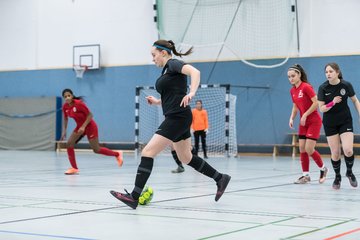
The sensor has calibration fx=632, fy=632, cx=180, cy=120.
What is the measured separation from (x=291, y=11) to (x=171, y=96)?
16566mm

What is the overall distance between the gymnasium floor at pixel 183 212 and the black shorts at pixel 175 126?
83 centimetres

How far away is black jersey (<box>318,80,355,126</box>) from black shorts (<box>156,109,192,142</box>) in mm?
3218

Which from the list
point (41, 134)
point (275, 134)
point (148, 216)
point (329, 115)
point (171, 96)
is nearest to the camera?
point (148, 216)

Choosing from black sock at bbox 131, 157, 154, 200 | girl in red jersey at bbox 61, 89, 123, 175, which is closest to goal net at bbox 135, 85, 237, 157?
girl in red jersey at bbox 61, 89, 123, 175

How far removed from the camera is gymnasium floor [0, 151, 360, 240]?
17.6ft

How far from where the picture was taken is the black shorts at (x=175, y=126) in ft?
23.6

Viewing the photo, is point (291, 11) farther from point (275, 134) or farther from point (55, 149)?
point (55, 149)

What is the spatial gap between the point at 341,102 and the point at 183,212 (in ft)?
13.0

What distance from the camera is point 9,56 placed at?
31.1 meters

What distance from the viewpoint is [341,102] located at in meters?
9.65

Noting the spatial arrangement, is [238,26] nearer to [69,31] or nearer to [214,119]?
[214,119]

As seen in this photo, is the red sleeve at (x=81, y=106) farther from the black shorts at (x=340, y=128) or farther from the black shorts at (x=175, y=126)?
the black shorts at (x=175, y=126)

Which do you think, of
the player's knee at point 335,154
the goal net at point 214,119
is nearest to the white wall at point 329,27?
the goal net at point 214,119

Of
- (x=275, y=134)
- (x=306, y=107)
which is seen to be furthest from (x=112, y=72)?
(x=306, y=107)
